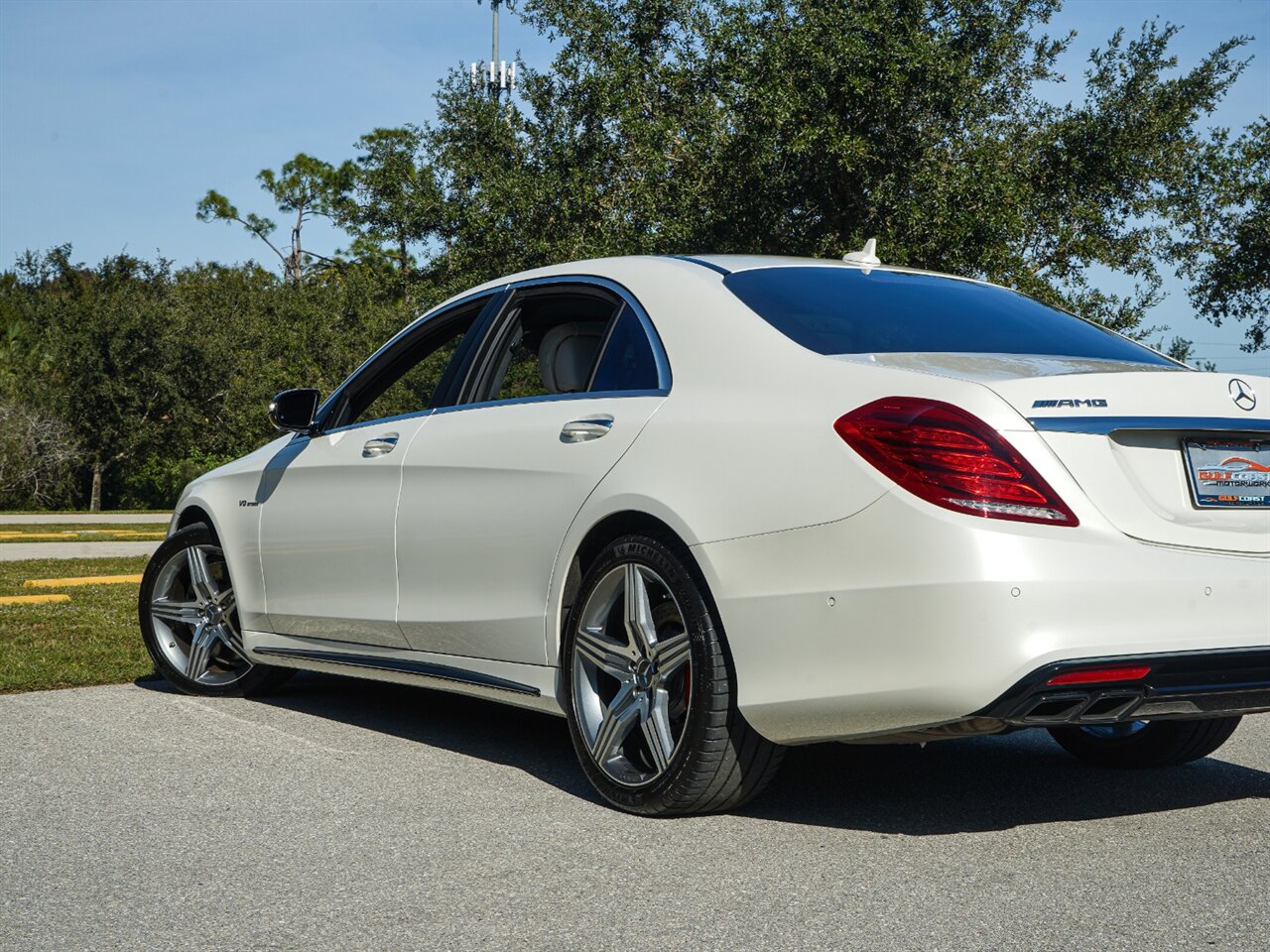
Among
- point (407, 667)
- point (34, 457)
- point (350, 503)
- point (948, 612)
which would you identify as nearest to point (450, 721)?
point (407, 667)

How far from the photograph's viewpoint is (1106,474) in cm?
375

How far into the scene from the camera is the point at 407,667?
17.7ft

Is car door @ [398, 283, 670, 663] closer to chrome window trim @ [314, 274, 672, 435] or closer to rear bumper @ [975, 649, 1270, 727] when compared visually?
chrome window trim @ [314, 274, 672, 435]

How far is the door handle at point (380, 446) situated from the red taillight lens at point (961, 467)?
2.38 metres

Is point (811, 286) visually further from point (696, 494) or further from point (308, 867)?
point (308, 867)

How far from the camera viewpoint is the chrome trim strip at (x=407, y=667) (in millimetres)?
4898

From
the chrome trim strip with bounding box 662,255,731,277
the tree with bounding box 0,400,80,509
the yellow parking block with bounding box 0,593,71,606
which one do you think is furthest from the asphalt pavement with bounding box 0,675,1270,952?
the tree with bounding box 0,400,80,509

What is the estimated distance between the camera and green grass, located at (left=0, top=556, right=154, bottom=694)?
7.15 m

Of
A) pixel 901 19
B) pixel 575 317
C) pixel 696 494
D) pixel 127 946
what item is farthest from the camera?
pixel 901 19

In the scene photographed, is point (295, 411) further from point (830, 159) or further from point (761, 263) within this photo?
point (830, 159)

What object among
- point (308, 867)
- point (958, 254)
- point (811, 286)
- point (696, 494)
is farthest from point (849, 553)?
point (958, 254)

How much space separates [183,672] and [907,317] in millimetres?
3857

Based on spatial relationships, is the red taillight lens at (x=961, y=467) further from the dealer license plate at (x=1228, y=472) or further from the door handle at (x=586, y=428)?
the door handle at (x=586, y=428)

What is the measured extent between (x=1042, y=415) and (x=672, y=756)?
4.63 ft
